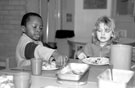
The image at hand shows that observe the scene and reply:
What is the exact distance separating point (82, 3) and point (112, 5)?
57cm

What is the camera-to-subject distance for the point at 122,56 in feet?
4.30

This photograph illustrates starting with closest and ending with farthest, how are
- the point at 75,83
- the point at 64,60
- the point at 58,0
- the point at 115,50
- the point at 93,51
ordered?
the point at 75,83 → the point at 115,50 → the point at 64,60 → the point at 93,51 → the point at 58,0

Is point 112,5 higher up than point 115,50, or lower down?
higher up

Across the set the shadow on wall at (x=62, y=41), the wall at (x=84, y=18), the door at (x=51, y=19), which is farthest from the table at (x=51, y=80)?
the door at (x=51, y=19)

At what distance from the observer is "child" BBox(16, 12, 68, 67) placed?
59.2 inches

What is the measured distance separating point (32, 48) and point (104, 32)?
564 mm

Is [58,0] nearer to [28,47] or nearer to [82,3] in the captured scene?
[82,3]

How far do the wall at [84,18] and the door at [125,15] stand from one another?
29cm

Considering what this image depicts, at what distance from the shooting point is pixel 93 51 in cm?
191

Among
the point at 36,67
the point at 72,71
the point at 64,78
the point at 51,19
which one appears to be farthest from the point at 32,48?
the point at 51,19

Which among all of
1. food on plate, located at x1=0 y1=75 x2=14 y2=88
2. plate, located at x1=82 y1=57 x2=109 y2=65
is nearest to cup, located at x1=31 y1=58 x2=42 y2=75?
food on plate, located at x1=0 y1=75 x2=14 y2=88

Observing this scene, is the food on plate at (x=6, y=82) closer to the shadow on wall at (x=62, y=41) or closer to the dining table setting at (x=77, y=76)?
the dining table setting at (x=77, y=76)

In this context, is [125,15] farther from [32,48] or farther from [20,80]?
[20,80]

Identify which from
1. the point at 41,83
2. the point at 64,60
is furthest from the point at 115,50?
the point at 41,83
